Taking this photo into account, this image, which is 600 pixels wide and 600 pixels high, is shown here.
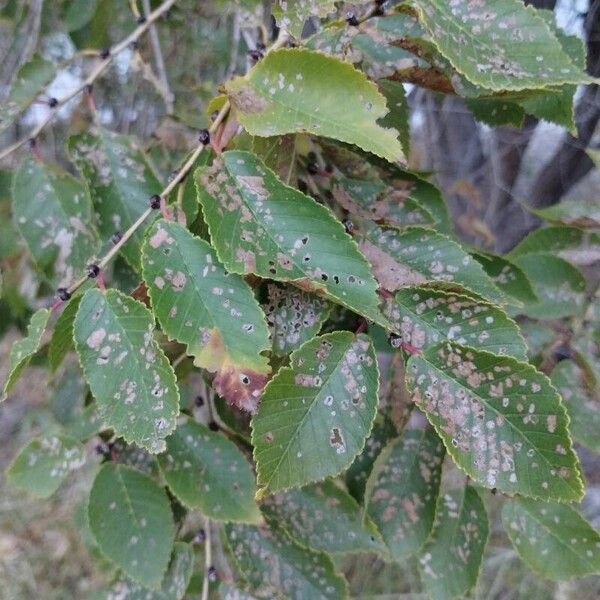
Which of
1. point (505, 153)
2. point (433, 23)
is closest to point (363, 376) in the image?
point (433, 23)

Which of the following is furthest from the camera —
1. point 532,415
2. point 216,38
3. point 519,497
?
point 216,38

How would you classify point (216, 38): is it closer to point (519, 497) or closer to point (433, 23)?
point (433, 23)

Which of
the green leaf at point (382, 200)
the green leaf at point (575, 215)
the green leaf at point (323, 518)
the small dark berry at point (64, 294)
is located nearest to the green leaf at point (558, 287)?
the green leaf at point (575, 215)

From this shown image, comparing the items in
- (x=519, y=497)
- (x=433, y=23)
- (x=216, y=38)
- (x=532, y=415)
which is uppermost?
(x=433, y=23)

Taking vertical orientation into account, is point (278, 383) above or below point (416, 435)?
above

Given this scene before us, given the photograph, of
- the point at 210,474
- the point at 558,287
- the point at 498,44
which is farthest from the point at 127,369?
the point at 558,287

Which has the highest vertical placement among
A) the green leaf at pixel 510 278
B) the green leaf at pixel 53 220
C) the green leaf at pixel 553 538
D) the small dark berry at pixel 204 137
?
the small dark berry at pixel 204 137

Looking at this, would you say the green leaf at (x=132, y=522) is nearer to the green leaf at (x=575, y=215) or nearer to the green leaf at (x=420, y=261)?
the green leaf at (x=420, y=261)
